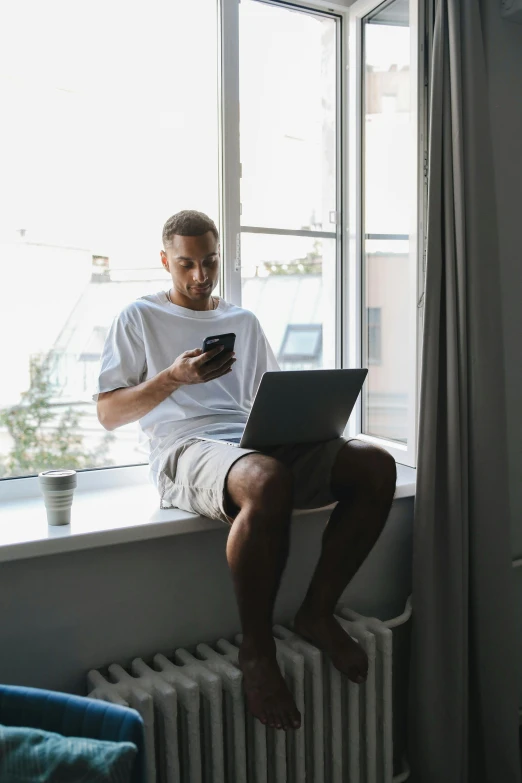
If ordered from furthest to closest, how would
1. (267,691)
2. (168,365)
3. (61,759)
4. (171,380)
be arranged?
1. (168,365)
2. (171,380)
3. (267,691)
4. (61,759)

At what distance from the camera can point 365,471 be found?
1656mm

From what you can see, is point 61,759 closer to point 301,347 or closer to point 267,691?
point 267,691

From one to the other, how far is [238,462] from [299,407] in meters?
0.18

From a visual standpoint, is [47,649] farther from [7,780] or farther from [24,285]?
[24,285]

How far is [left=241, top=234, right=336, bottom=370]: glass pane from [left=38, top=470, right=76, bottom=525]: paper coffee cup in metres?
0.85

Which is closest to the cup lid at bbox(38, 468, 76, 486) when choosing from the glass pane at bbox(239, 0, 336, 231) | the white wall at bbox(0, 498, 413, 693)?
the white wall at bbox(0, 498, 413, 693)

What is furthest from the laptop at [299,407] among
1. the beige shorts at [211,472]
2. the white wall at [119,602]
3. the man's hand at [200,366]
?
the white wall at [119,602]

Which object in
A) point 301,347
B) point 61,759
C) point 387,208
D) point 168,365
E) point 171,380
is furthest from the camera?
point 301,347

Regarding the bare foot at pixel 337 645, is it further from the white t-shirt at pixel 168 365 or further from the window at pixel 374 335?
the window at pixel 374 335

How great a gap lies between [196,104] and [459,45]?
0.73 meters

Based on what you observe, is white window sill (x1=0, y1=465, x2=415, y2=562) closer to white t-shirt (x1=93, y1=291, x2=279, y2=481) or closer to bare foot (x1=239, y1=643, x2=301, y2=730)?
white t-shirt (x1=93, y1=291, x2=279, y2=481)

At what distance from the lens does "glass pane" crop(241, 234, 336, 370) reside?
2.18m

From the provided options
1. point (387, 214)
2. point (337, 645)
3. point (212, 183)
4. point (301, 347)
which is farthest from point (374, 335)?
point (337, 645)

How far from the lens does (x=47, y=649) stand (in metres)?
1.51
